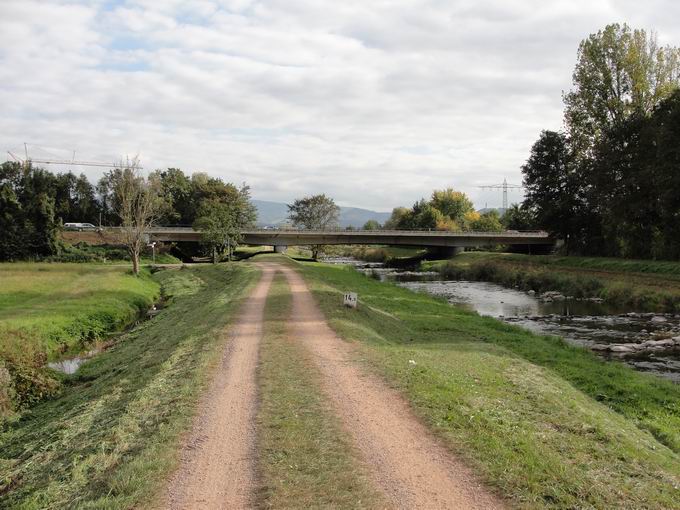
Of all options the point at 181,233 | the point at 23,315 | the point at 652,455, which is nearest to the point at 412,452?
the point at 652,455

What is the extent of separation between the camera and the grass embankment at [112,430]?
25.5 feet

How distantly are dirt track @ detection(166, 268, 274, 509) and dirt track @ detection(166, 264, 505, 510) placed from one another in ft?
0.04

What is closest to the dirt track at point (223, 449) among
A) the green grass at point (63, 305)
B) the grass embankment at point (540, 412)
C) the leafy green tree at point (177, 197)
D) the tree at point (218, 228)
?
the grass embankment at point (540, 412)

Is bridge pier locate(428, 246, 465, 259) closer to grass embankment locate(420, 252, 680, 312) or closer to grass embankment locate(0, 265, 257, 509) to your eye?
grass embankment locate(420, 252, 680, 312)

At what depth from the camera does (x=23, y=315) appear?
2664cm

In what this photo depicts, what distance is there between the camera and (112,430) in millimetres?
10078

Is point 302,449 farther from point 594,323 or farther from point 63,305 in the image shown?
point 594,323


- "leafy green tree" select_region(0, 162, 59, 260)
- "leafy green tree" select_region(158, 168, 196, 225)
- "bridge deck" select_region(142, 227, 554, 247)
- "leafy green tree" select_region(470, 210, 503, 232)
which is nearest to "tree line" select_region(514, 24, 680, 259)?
"bridge deck" select_region(142, 227, 554, 247)

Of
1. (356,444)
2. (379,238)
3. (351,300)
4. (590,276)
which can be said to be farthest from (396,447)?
(379,238)

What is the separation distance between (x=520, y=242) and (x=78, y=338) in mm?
77189

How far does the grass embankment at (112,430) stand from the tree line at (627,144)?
141 feet

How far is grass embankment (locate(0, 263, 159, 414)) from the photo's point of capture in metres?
15.7

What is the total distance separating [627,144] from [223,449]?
55.6m

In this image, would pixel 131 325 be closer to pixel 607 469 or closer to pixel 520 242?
pixel 607 469
